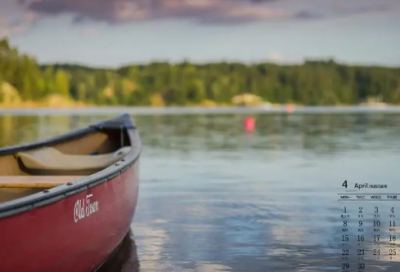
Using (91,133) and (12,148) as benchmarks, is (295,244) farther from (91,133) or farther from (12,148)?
(91,133)

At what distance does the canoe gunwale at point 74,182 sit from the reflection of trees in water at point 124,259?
1.44m

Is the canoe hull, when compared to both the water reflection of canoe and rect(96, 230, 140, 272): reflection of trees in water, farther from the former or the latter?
rect(96, 230, 140, 272): reflection of trees in water

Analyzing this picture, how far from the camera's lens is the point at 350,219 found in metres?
14.8

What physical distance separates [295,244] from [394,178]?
10968mm

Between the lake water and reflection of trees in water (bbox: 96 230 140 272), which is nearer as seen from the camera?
reflection of trees in water (bbox: 96 230 140 272)

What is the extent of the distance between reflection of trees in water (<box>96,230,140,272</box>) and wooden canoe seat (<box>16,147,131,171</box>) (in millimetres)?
1729

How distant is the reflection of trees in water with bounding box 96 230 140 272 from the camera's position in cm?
1118

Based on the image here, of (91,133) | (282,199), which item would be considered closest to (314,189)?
(282,199)
